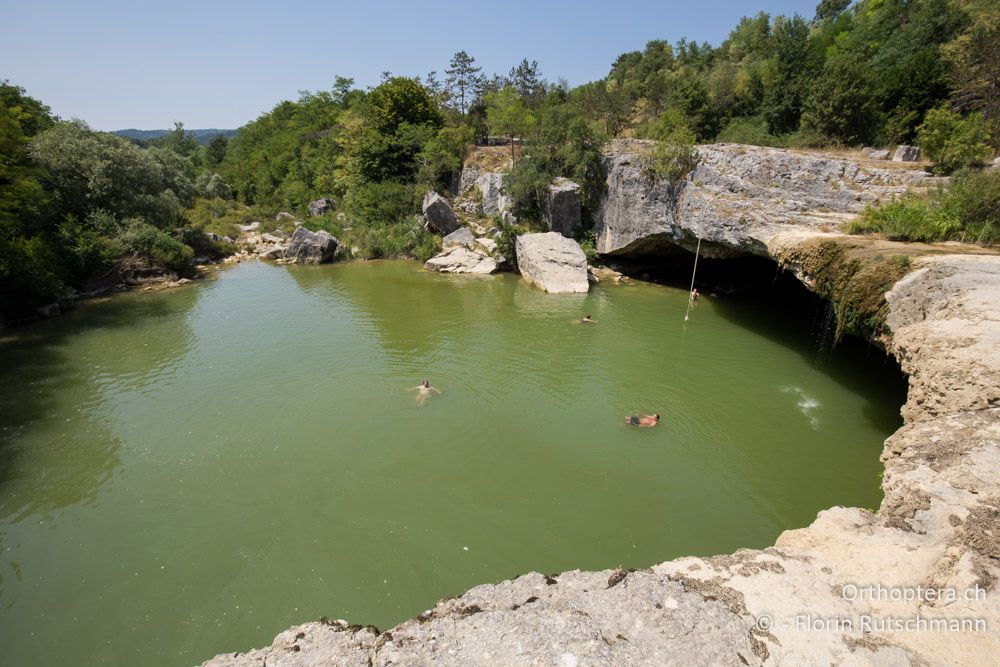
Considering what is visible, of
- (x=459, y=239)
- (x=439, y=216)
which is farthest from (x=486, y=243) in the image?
(x=439, y=216)

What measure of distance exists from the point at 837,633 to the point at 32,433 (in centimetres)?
1619

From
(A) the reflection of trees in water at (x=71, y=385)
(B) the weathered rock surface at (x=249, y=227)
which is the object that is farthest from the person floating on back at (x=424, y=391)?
(B) the weathered rock surface at (x=249, y=227)

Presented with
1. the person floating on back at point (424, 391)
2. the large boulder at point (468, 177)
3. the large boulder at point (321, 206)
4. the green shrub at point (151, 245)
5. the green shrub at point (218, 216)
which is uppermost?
the large boulder at point (468, 177)

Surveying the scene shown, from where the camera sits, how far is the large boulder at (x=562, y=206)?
2678 cm

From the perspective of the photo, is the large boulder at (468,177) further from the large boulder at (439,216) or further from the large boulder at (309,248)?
the large boulder at (309,248)

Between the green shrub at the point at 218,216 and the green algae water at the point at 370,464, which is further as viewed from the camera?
the green shrub at the point at 218,216

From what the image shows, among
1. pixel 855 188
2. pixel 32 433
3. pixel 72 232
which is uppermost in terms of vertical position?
pixel 855 188

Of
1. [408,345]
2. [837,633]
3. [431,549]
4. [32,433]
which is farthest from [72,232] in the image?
[837,633]

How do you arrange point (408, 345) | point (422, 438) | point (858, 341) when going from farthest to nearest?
1. point (408, 345)
2. point (858, 341)
3. point (422, 438)

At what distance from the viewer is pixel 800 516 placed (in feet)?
26.0

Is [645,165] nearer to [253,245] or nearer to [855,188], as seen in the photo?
[855,188]

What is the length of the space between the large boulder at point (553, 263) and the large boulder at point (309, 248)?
49.6 ft

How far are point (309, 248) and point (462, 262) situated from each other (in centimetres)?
1200

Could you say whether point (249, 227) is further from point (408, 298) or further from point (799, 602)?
point (799, 602)
